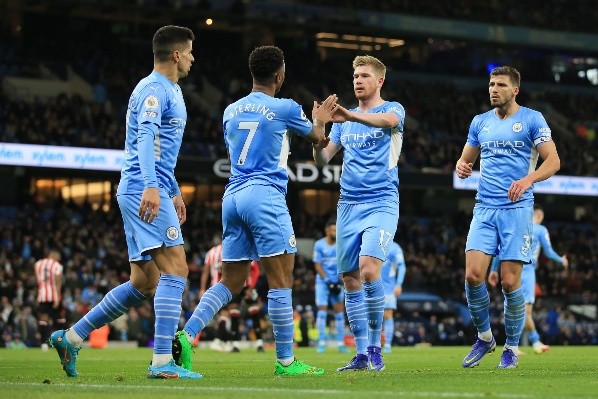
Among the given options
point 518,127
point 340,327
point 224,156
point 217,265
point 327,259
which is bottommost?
point 340,327

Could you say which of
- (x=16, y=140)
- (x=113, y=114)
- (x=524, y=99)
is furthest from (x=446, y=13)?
(x=16, y=140)

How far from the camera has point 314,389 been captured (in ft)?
24.7

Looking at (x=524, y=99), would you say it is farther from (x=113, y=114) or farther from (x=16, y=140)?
(x=16, y=140)

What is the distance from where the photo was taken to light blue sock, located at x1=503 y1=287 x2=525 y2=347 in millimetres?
11312

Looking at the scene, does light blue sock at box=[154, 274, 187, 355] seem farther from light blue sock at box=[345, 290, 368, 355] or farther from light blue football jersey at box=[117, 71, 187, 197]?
light blue sock at box=[345, 290, 368, 355]

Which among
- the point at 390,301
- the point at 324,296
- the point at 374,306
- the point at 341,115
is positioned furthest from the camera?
the point at 324,296

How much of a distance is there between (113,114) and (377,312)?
27.5 m

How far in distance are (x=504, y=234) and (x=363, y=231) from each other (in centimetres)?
167

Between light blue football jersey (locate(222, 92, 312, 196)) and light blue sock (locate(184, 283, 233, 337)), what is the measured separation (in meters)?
0.84

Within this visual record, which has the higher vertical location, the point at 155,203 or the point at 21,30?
the point at 21,30

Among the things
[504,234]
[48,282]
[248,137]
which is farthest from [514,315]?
[48,282]

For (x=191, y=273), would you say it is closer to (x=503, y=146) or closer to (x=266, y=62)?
(x=503, y=146)

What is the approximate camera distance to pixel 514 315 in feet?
37.3

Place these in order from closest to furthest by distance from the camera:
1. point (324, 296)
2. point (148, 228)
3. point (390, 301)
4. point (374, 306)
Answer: point (148, 228) → point (374, 306) → point (390, 301) → point (324, 296)
